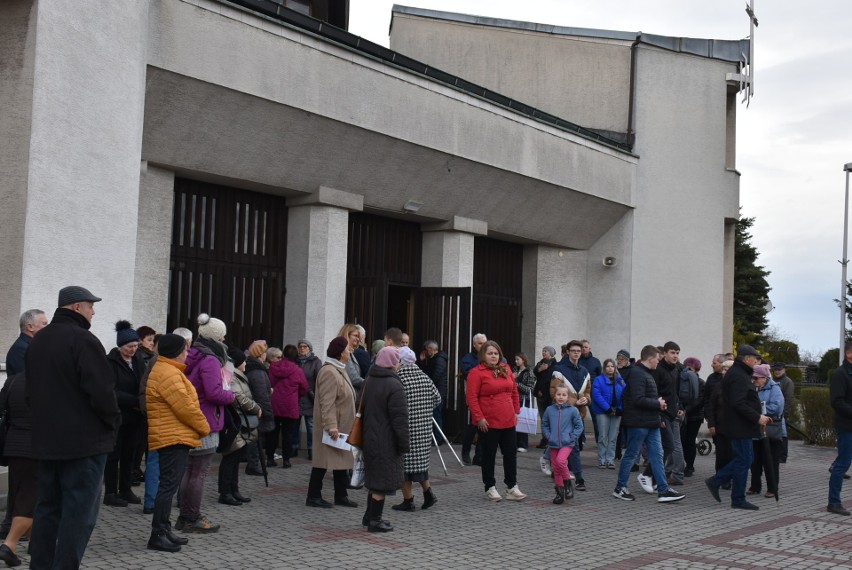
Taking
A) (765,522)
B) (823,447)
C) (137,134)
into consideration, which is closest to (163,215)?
(137,134)

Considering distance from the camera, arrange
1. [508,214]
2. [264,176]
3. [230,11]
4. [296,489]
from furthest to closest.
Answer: [508,214], [264,176], [230,11], [296,489]

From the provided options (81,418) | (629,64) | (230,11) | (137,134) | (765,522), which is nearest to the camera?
(81,418)

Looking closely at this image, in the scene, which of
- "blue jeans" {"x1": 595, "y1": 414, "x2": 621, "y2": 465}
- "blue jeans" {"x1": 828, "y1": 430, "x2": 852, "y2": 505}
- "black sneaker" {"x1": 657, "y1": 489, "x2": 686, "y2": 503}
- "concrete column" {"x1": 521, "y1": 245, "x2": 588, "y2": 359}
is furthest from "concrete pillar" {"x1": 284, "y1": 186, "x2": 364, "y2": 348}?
"blue jeans" {"x1": 828, "y1": 430, "x2": 852, "y2": 505}

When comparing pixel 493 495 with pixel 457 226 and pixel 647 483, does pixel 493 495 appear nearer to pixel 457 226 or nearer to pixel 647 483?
pixel 647 483

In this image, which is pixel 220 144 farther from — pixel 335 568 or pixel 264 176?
pixel 335 568

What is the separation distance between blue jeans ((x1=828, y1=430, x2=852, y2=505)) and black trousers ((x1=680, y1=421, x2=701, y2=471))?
3213 mm

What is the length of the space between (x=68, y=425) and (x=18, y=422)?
146 centimetres

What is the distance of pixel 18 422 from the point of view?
7.30 metres

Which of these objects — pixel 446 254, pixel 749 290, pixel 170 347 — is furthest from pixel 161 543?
pixel 749 290

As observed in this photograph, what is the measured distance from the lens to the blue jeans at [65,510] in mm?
6094

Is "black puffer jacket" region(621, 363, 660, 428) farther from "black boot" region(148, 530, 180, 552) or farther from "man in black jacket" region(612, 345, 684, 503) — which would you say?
"black boot" region(148, 530, 180, 552)

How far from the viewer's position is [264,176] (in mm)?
15508

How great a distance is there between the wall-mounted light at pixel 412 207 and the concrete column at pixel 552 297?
519cm

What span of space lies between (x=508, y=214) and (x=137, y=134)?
1010cm
